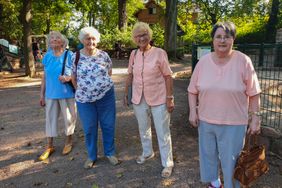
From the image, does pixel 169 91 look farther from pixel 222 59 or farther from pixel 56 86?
pixel 56 86

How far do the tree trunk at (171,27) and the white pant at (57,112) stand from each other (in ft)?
49.5

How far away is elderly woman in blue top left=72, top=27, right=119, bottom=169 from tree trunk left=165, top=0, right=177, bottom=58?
1545 centimetres

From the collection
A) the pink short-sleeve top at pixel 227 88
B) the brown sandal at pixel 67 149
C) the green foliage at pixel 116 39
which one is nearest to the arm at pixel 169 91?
the pink short-sleeve top at pixel 227 88

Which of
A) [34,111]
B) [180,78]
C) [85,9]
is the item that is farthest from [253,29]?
[34,111]

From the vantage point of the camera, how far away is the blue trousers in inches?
178

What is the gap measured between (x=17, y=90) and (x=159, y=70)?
30.5ft

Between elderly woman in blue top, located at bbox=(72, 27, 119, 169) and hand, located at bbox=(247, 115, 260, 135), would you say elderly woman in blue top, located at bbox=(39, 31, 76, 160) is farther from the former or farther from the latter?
hand, located at bbox=(247, 115, 260, 135)

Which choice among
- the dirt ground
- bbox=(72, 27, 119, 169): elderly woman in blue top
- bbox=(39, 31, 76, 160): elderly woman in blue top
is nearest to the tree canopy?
the dirt ground

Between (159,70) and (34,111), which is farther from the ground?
(159,70)

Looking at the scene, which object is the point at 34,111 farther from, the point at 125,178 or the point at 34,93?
the point at 125,178

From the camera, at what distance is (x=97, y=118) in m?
4.66

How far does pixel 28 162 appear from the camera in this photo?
16.9 ft

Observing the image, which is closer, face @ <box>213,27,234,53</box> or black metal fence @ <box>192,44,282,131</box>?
face @ <box>213,27,234,53</box>

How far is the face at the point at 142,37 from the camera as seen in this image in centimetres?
408
